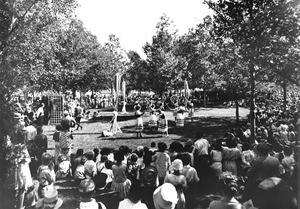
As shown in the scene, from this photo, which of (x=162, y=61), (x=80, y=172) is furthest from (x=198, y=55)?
(x=80, y=172)

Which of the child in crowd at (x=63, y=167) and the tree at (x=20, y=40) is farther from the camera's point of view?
the child in crowd at (x=63, y=167)

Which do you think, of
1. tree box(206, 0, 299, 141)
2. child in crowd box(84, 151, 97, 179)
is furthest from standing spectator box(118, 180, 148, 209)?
tree box(206, 0, 299, 141)

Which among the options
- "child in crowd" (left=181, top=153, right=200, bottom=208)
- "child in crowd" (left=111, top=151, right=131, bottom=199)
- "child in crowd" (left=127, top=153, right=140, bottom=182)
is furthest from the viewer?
"child in crowd" (left=127, top=153, right=140, bottom=182)

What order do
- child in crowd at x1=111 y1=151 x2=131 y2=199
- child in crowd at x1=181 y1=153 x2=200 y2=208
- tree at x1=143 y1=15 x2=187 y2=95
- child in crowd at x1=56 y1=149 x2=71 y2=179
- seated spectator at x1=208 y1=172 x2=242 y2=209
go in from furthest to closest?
tree at x1=143 y1=15 x2=187 y2=95 → child in crowd at x1=56 y1=149 x2=71 y2=179 → child in crowd at x1=111 y1=151 x2=131 y2=199 → child in crowd at x1=181 y1=153 x2=200 y2=208 → seated spectator at x1=208 y1=172 x2=242 y2=209

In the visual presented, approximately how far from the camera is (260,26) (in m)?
8.73

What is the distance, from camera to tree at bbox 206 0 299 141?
8.25 meters

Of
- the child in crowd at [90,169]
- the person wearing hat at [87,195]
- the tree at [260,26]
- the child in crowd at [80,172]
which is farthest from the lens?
the tree at [260,26]

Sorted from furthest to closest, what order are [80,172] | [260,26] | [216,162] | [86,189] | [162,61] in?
1. [162,61]
2. [260,26]
3. [80,172]
4. [216,162]
5. [86,189]

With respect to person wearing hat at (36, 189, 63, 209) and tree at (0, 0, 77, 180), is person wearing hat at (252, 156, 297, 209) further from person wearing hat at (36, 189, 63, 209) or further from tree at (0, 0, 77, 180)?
tree at (0, 0, 77, 180)

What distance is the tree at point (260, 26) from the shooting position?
8250mm

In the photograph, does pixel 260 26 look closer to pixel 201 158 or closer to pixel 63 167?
pixel 201 158

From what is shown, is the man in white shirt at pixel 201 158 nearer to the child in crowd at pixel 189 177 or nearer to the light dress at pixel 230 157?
the light dress at pixel 230 157

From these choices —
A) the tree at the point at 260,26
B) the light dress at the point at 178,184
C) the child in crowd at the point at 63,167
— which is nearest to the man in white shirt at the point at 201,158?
the light dress at the point at 178,184

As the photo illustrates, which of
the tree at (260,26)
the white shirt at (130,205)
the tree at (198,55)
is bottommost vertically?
the white shirt at (130,205)
